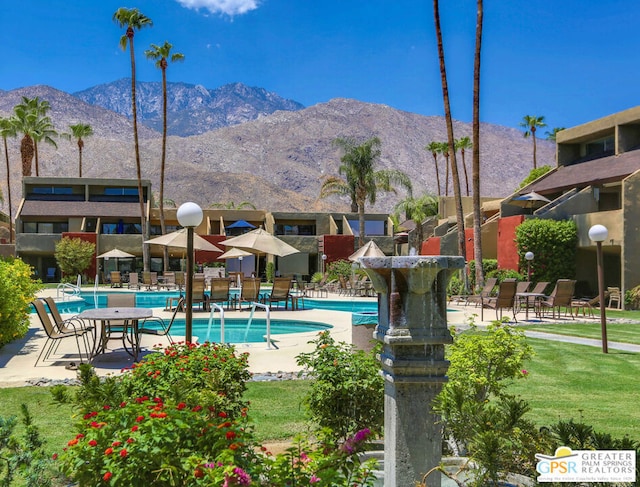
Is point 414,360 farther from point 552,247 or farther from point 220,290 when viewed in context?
point 552,247

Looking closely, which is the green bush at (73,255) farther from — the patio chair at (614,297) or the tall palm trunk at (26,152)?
the patio chair at (614,297)

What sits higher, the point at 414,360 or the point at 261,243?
the point at 261,243

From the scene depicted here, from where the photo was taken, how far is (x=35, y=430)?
131 inches

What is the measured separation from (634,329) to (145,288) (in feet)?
80.8

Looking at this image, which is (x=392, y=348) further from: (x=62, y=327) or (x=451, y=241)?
(x=451, y=241)

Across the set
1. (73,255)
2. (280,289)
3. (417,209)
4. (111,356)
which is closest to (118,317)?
(111,356)

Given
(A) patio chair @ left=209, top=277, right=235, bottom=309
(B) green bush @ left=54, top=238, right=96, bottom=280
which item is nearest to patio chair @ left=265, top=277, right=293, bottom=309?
(A) patio chair @ left=209, top=277, right=235, bottom=309

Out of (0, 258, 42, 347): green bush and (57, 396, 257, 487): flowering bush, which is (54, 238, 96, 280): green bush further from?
(57, 396, 257, 487): flowering bush

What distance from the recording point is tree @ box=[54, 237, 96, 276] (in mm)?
35188

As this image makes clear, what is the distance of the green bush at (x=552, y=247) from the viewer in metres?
23.8

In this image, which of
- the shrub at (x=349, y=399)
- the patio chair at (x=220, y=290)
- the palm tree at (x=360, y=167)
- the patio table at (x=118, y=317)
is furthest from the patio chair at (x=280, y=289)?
the palm tree at (x=360, y=167)

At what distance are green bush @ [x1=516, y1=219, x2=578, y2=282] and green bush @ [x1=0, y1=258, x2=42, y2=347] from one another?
19300mm

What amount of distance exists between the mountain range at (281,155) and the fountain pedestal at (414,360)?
10123 centimetres

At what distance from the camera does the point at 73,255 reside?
115 feet
